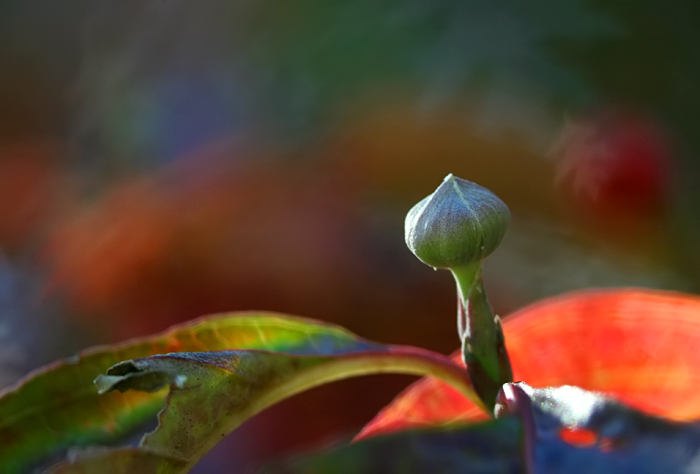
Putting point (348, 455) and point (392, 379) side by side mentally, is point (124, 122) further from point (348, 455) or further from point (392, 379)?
point (348, 455)

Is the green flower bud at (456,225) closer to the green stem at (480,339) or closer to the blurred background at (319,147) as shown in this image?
the green stem at (480,339)

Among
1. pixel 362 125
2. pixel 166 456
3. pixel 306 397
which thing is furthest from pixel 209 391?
pixel 362 125

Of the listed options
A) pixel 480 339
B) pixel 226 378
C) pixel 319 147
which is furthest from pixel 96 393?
pixel 319 147

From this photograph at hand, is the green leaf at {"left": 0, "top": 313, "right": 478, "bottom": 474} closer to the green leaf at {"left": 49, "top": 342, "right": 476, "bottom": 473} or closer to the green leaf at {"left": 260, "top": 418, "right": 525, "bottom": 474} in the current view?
the green leaf at {"left": 49, "top": 342, "right": 476, "bottom": 473}

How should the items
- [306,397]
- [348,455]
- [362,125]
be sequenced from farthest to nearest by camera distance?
[362,125]
[306,397]
[348,455]

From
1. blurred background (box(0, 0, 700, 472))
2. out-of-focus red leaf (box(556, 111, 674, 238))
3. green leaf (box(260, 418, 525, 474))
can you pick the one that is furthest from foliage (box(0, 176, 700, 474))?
out-of-focus red leaf (box(556, 111, 674, 238))

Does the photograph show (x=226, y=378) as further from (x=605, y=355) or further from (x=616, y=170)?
(x=616, y=170)

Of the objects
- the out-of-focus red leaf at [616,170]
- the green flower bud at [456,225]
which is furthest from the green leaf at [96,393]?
the out-of-focus red leaf at [616,170]
